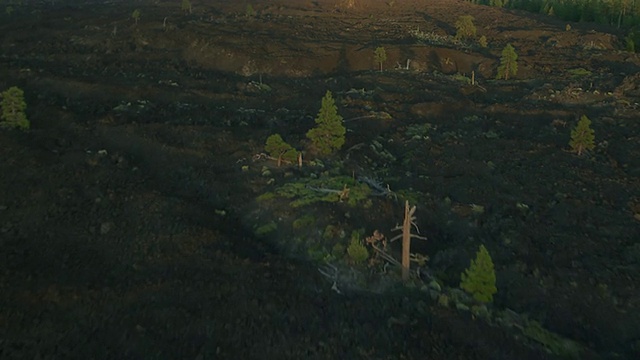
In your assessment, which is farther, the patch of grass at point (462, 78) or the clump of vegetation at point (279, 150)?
the patch of grass at point (462, 78)

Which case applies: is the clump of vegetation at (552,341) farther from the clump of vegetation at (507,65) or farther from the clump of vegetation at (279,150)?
the clump of vegetation at (507,65)

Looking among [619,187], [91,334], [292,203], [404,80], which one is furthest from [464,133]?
[91,334]

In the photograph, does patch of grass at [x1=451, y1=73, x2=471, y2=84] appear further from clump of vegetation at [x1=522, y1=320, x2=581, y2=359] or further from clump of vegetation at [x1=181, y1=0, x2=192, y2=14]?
clump of vegetation at [x1=181, y1=0, x2=192, y2=14]

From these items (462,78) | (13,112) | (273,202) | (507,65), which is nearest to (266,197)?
(273,202)

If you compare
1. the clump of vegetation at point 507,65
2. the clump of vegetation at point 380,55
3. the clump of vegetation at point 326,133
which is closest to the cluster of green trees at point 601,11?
the clump of vegetation at point 507,65

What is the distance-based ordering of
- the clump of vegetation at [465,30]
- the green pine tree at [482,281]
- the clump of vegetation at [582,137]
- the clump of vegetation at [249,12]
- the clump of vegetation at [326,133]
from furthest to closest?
the clump of vegetation at [249,12]
the clump of vegetation at [465,30]
the clump of vegetation at [582,137]
the clump of vegetation at [326,133]
the green pine tree at [482,281]

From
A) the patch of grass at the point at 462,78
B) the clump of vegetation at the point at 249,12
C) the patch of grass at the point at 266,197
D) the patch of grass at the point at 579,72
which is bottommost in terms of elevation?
the patch of grass at the point at 266,197
